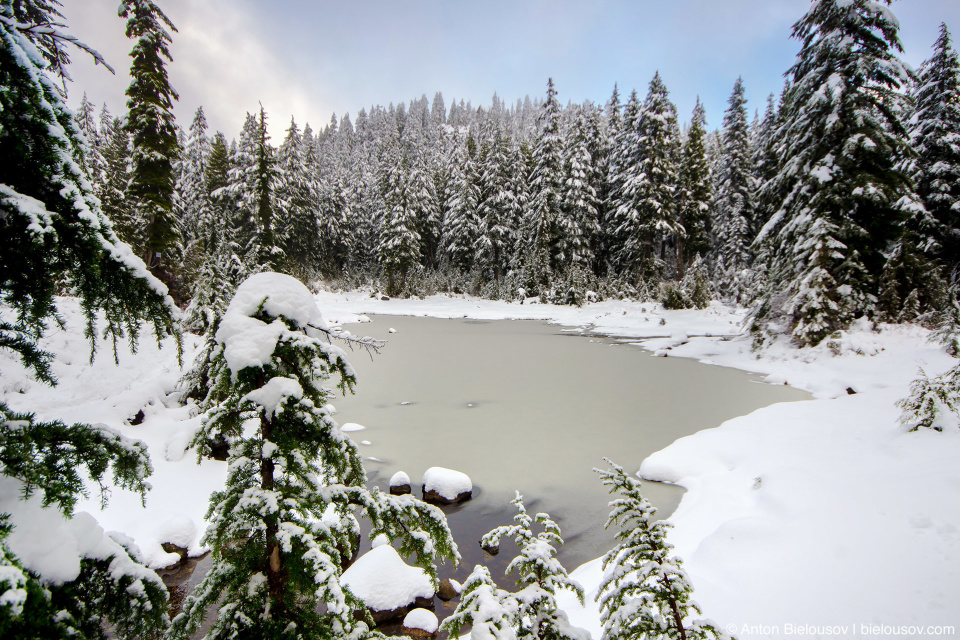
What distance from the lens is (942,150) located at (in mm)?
17438

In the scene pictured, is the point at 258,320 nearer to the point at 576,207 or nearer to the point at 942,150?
the point at 942,150

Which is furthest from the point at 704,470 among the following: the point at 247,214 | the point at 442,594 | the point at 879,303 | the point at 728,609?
the point at 247,214

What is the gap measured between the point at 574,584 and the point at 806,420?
7.90 metres

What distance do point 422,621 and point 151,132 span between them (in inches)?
812

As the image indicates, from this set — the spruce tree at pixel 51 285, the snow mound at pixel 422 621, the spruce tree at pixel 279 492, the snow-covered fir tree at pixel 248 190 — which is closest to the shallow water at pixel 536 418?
the snow mound at pixel 422 621

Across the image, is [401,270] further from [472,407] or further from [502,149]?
[472,407]

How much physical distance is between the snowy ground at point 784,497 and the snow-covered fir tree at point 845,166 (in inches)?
108

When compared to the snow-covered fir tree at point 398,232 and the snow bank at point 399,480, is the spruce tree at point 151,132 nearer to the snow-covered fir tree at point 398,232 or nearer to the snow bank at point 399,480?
the snow bank at point 399,480

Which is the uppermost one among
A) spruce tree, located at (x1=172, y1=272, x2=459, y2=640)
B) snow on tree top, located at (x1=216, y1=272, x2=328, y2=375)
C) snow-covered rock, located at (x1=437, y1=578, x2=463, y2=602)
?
snow on tree top, located at (x1=216, y1=272, x2=328, y2=375)

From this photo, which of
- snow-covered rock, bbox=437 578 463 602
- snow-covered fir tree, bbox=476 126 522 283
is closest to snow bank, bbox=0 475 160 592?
snow-covered rock, bbox=437 578 463 602

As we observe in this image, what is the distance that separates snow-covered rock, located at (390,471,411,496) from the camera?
267 inches

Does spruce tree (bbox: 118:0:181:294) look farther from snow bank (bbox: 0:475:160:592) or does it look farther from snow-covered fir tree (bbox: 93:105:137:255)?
snow bank (bbox: 0:475:160:592)

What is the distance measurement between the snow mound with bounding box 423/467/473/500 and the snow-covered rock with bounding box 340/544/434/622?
160cm

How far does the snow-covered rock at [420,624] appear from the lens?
174 inches
